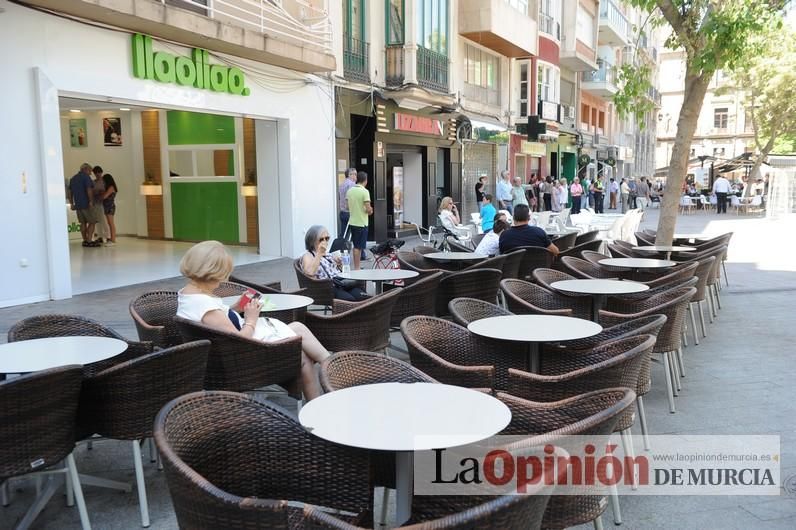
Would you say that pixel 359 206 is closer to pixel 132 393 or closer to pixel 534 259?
pixel 534 259

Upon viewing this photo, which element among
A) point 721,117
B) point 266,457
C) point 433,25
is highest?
point 721,117

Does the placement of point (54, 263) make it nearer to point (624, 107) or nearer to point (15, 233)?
point (15, 233)

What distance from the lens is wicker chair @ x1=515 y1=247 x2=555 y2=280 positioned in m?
7.49

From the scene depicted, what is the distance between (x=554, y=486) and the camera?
178cm

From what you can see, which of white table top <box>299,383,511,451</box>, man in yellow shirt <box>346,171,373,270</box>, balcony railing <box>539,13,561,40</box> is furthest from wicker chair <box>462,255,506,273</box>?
balcony railing <box>539,13,561,40</box>

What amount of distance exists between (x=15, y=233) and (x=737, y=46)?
8.60 meters

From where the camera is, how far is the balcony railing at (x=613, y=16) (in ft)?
112

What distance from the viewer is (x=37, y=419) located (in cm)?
276

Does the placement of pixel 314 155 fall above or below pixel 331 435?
above

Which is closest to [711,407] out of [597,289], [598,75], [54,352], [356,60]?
[597,289]

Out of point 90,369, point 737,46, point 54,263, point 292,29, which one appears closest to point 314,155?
point 292,29

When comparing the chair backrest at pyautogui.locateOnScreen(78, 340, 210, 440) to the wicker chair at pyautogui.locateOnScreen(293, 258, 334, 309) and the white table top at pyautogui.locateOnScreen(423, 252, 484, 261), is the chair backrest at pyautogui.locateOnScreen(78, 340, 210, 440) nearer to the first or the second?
the wicker chair at pyautogui.locateOnScreen(293, 258, 334, 309)

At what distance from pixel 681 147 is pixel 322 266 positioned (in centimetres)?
521

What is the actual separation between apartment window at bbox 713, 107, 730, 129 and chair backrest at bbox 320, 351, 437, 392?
66615 millimetres
